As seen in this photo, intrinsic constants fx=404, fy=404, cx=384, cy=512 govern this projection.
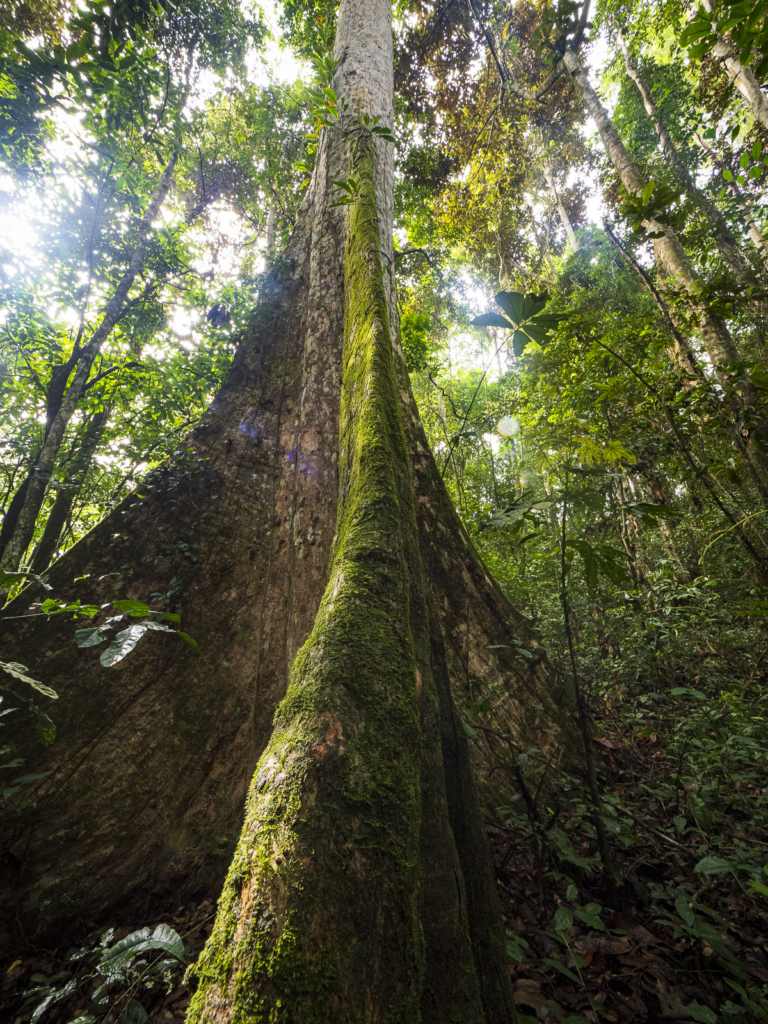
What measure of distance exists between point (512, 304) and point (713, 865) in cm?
255

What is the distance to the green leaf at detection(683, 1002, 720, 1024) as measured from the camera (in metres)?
1.10

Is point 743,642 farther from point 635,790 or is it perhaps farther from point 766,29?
point 766,29

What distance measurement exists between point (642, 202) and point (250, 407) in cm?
368

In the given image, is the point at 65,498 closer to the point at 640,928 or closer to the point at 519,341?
the point at 519,341

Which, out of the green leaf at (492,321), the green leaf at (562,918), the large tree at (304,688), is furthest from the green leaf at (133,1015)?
the green leaf at (492,321)

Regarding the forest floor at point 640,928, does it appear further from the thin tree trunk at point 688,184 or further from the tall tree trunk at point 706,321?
the thin tree trunk at point 688,184

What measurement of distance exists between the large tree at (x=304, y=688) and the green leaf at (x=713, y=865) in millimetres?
716

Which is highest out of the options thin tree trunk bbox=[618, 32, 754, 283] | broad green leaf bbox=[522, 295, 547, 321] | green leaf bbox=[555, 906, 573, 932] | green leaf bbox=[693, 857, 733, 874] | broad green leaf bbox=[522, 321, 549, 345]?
thin tree trunk bbox=[618, 32, 754, 283]

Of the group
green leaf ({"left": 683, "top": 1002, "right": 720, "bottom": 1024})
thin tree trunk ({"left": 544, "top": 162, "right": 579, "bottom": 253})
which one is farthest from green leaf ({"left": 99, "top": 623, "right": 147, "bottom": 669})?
thin tree trunk ({"left": 544, "top": 162, "right": 579, "bottom": 253})

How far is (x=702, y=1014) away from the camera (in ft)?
3.69

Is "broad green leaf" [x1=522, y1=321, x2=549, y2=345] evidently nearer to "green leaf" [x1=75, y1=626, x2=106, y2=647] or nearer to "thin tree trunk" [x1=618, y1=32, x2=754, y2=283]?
"green leaf" [x1=75, y1=626, x2=106, y2=647]

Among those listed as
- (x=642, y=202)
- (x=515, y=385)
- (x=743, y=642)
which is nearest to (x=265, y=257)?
(x=642, y=202)

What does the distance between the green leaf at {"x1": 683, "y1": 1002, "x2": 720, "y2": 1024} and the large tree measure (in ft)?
1.79

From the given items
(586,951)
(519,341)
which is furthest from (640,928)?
(519,341)
